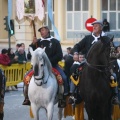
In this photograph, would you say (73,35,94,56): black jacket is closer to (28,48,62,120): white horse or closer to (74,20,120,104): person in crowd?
(74,20,120,104): person in crowd

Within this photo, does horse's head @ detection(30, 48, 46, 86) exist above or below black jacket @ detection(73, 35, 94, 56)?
below

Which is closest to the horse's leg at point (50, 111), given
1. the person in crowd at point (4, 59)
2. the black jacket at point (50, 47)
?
the black jacket at point (50, 47)

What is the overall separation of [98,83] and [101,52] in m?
0.62

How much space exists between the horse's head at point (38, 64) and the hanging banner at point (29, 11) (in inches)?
72.6

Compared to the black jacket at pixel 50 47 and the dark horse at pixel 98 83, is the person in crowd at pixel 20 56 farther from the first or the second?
the dark horse at pixel 98 83

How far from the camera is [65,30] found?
4006 centimetres

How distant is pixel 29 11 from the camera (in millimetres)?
14688

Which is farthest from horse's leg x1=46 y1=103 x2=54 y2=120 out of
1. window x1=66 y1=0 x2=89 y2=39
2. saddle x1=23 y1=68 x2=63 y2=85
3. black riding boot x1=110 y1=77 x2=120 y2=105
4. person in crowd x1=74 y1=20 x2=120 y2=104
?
window x1=66 y1=0 x2=89 y2=39

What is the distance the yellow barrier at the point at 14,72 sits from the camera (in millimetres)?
24736

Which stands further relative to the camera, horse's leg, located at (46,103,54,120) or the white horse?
horse's leg, located at (46,103,54,120)

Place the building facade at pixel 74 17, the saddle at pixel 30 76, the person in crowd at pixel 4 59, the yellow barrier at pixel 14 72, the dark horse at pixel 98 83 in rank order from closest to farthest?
the dark horse at pixel 98 83, the saddle at pixel 30 76, the person in crowd at pixel 4 59, the yellow barrier at pixel 14 72, the building facade at pixel 74 17

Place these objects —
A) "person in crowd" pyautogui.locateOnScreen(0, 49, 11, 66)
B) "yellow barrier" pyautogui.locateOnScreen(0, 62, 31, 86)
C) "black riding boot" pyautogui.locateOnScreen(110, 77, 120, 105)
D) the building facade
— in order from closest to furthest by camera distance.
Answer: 1. "black riding boot" pyautogui.locateOnScreen(110, 77, 120, 105)
2. "person in crowd" pyautogui.locateOnScreen(0, 49, 11, 66)
3. "yellow barrier" pyautogui.locateOnScreen(0, 62, 31, 86)
4. the building facade

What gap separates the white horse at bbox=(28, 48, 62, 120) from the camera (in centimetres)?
1283

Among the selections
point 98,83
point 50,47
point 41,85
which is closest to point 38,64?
point 41,85
